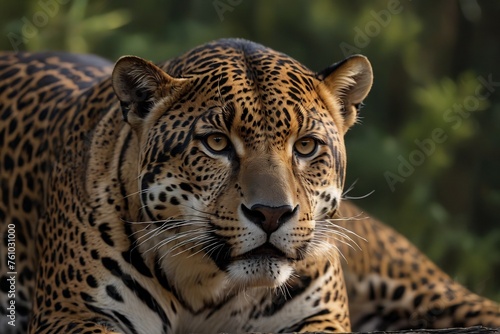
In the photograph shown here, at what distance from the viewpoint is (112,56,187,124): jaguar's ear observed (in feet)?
19.0

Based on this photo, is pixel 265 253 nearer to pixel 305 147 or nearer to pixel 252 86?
pixel 305 147

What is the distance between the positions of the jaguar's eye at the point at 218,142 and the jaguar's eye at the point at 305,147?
1.22ft

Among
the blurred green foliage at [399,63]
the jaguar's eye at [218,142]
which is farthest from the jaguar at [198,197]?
the blurred green foliage at [399,63]

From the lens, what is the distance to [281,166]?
552 cm

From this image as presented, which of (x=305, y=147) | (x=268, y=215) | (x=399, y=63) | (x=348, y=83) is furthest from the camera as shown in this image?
(x=399, y=63)

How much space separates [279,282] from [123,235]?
995mm

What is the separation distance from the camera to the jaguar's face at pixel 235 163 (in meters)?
5.41

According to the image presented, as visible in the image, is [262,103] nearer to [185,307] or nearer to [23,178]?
[185,307]

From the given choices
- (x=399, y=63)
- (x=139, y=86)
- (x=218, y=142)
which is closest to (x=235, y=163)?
(x=218, y=142)

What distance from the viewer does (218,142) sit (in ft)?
18.5

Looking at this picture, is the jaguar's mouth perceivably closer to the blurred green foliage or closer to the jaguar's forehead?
the jaguar's forehead

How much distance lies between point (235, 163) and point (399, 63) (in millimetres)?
10172

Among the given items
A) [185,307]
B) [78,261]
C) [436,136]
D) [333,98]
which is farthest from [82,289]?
[436,136]

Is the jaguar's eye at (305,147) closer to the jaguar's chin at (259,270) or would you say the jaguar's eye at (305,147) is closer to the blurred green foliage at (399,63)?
the jaguar's chin at (259,270)
